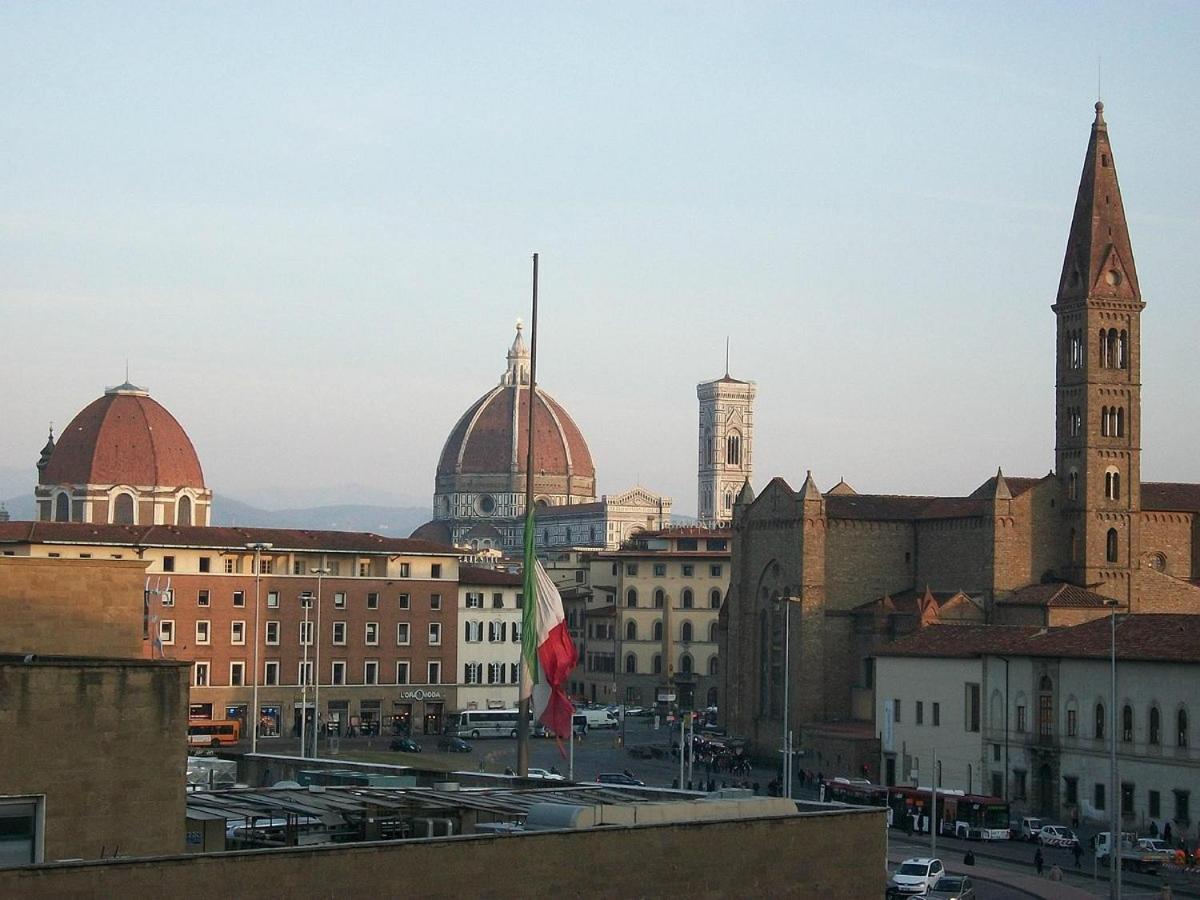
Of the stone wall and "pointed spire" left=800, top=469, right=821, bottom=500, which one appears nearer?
the stone wall

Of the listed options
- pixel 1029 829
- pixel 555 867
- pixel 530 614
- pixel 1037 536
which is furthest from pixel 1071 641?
pixel 555 867

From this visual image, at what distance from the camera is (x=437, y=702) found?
96938 millimetres

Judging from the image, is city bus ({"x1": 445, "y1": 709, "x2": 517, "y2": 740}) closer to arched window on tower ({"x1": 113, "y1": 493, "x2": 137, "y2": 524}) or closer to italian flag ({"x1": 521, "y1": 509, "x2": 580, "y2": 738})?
arched window on tower ({"x1": 113, "y1": 493, "x2": 137, "y2": 524})

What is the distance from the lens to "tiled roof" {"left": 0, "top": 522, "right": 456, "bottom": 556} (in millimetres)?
91000

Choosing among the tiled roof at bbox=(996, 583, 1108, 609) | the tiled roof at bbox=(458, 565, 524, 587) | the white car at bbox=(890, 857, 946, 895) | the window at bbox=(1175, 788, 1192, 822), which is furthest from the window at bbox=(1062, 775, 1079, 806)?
the tiled roof at bbox=(458, 565, 524, 587)

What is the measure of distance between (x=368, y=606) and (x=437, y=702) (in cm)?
594

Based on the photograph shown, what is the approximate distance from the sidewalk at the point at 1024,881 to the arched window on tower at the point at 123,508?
3257 inches

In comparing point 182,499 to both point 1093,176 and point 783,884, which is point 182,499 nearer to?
point 1093,176

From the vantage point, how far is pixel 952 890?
4456cm

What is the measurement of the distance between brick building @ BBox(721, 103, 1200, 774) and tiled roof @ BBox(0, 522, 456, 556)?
17.7m

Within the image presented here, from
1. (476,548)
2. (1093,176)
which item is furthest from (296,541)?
(476,548)

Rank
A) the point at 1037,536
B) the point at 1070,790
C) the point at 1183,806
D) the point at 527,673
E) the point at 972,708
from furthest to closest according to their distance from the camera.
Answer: the point at 1037,536, the point at 972,708, the point at 1070,790, the point at 1183,806, the point at 527,673

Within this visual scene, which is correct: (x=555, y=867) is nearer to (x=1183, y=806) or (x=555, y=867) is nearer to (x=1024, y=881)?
(x=1024, y=881)

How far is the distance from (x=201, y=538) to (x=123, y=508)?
39895mm
